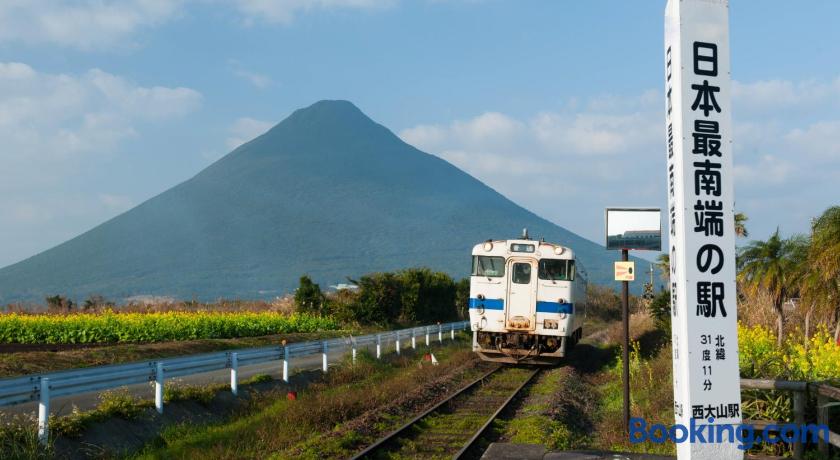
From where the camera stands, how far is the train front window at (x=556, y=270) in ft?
69.2

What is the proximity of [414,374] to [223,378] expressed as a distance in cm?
481

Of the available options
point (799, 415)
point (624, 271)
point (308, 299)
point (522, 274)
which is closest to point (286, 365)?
point (522, 274)

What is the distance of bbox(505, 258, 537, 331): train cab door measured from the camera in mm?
20969

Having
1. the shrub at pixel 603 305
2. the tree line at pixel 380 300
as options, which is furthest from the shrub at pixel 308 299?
the shrub at pixel 603 305

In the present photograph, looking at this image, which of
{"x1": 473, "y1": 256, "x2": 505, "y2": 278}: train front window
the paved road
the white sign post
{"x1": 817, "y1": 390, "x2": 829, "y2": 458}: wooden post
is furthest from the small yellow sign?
{"x1": 473, "y1": 256, "x2": 505, "y2": 278}: train front window

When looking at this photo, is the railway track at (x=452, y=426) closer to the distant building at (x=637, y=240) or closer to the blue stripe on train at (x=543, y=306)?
the blue stripe on train at (x=543, y=306)

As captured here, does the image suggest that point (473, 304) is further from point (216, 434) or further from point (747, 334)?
point (216, 434)

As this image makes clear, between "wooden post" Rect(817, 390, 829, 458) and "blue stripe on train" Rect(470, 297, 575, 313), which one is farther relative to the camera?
"blue stripe on train" Rect(470, 297, 575, 313)

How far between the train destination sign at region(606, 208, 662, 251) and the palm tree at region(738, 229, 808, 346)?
1108 centimetres

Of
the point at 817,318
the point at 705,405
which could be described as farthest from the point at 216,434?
the point at 817,318

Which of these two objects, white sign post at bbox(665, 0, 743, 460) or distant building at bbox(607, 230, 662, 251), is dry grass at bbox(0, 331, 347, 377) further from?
white sign post at bbox(665, 0, 743, 460)

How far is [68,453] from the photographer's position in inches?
382

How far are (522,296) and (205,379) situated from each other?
8.74m

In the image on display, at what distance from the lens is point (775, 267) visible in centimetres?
2131
